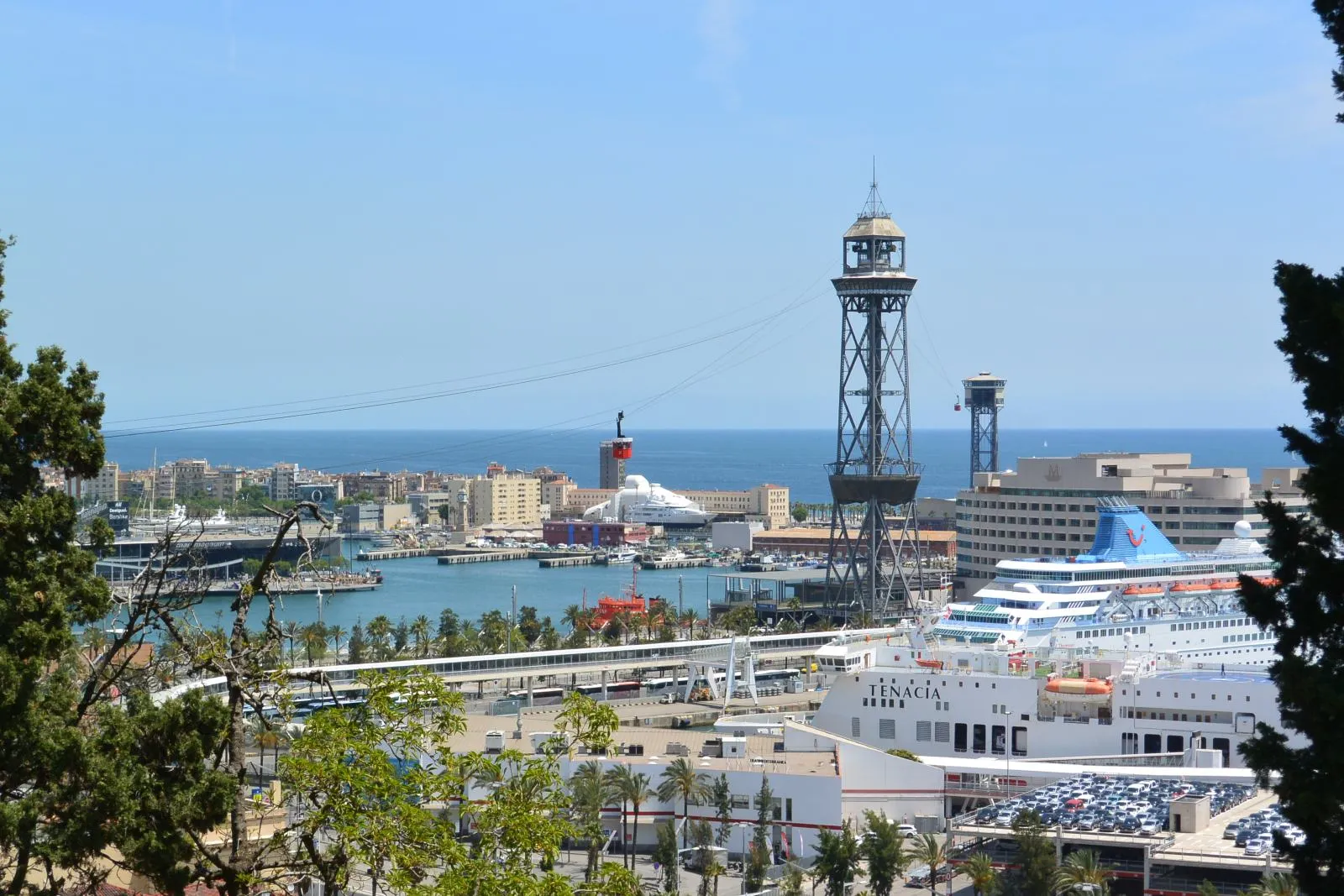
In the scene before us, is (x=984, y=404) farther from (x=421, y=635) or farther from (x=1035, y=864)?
(x=1035, y=864)

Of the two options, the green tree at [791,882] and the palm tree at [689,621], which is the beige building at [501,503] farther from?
the green tree at [791,882]

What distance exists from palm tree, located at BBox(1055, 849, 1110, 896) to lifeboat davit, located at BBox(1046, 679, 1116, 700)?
707 centimetres

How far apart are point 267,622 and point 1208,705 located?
61.3 ft

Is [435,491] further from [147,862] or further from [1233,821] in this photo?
[147,862]

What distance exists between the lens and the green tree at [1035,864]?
15570mm

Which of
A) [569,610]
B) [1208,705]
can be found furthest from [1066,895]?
[569,610]

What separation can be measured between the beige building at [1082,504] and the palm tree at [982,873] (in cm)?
3200

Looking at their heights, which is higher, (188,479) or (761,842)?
(188,479)

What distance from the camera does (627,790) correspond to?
18.4 metres

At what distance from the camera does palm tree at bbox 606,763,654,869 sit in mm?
→ 18422

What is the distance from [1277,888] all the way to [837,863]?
411cm

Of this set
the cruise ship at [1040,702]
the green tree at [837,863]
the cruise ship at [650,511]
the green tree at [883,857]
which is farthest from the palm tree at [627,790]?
the cruise ship at [650,511]

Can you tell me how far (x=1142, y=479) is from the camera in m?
49.0

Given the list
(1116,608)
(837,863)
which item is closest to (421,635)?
(1116,608)
